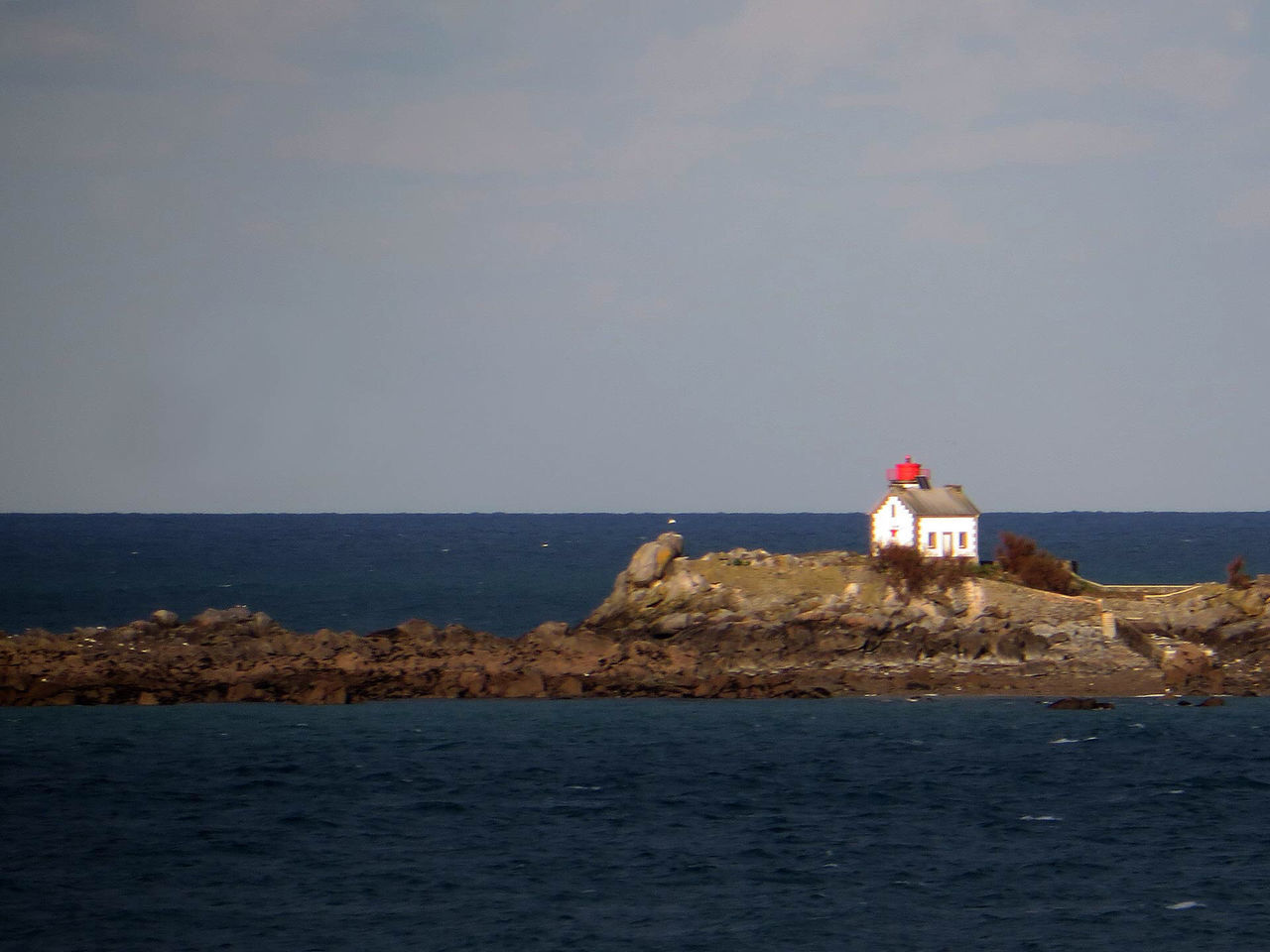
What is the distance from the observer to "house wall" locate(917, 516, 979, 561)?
55875mm

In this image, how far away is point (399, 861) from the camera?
97.3 feet

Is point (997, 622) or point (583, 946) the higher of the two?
point (997, 622)

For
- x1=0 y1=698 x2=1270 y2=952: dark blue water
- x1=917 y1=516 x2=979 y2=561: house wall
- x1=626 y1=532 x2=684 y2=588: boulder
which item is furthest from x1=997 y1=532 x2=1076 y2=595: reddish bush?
x1=626 y1=532 x2=684 y2=588: boulder

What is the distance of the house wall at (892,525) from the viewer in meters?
56.2

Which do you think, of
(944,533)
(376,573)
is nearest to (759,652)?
(944,533)

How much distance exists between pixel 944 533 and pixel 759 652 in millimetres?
9588

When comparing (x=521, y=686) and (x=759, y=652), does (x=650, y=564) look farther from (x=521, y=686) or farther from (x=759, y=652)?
(x=521, y=686)

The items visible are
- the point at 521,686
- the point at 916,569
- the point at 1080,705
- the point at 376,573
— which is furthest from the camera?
the point at 376,573

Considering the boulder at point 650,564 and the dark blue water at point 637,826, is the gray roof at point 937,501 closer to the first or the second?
the boulder at point 650,564

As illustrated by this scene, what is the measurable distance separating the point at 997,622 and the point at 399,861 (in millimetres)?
26416

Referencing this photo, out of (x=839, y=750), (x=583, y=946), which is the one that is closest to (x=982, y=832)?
(x=839, y=750)

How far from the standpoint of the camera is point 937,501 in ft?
188

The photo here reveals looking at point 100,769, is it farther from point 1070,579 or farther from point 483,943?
point 1070,579

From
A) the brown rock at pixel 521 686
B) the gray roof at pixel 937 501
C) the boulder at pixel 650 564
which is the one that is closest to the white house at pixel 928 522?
the gray roof at pixel 937 501
